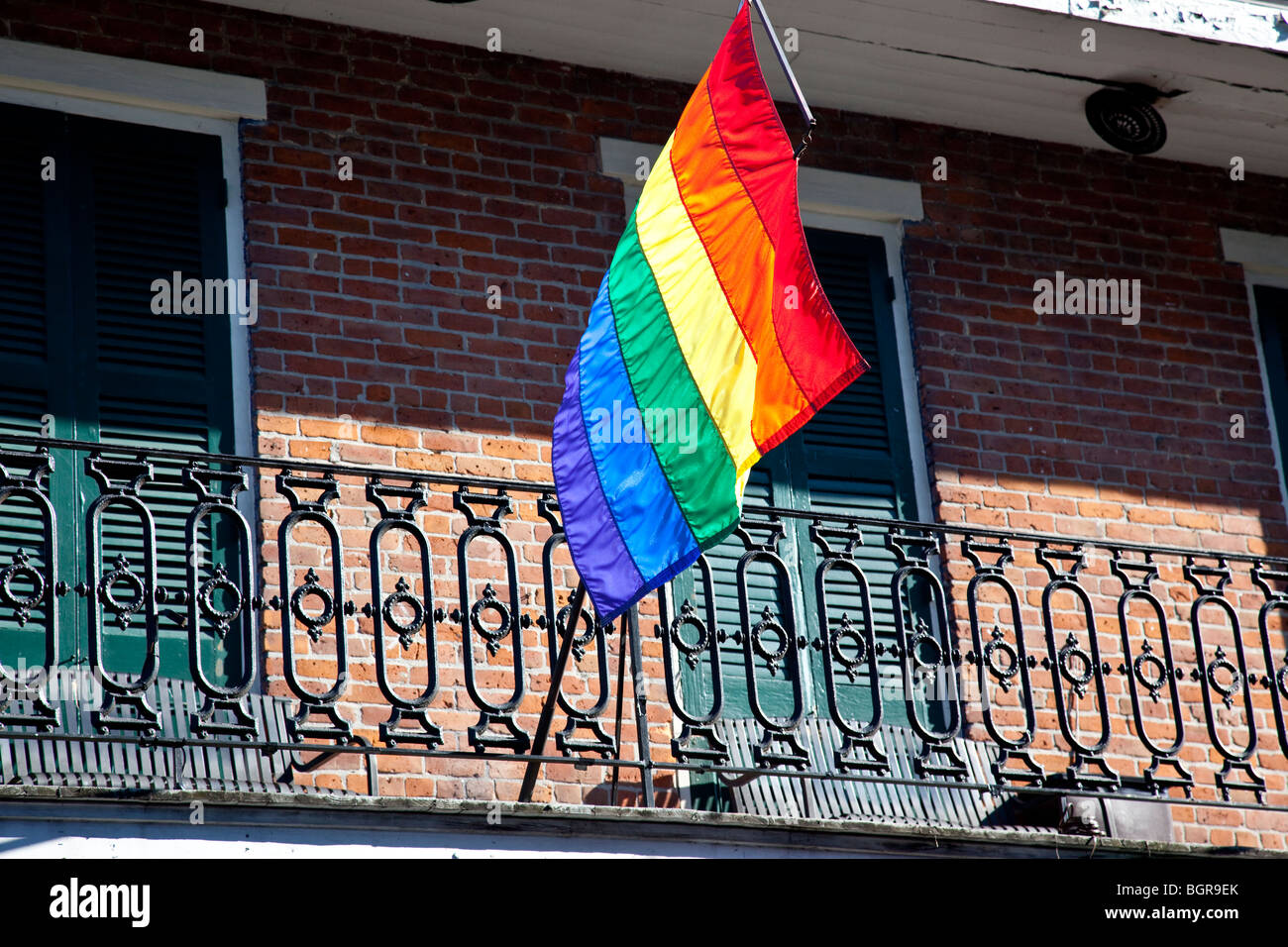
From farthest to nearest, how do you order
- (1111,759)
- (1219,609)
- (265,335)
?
A: 1. (1219,609)
2. (1111,759)
3. (265,335)

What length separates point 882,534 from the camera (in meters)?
8.09

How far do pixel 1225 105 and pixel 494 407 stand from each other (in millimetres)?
3634

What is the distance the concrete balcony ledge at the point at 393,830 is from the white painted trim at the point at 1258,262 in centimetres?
362

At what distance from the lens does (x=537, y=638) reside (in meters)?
7.28

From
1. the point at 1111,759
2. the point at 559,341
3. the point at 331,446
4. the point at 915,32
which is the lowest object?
the point at 1111,759

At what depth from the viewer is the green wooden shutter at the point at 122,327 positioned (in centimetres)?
701

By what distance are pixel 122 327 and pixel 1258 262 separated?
5.22 meters

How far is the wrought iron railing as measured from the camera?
6180 mm

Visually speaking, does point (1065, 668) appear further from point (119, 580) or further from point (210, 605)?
point (119, 580)

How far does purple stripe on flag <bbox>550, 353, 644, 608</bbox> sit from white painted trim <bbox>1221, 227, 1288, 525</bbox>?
4277 millimetres

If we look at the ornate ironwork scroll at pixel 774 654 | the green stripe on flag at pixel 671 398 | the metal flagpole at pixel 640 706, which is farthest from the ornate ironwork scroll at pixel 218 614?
the ornate ironwork scroll at pixel 774 654

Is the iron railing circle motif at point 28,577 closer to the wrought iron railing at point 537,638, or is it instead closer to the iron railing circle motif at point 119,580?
the wrought iron railing at point 537,638
